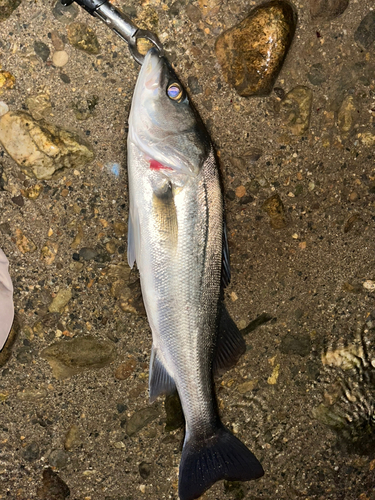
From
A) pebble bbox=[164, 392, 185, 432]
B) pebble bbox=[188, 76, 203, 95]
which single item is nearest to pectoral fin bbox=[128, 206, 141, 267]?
pebble bbox=[188, 76, 203, 95]

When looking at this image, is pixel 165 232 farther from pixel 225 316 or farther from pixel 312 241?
pixel 312 241

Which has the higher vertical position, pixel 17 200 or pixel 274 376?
pixel 17 200

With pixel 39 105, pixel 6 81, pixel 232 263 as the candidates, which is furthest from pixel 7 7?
pixel 232 263

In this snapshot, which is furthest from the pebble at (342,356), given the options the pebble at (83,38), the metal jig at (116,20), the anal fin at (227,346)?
the pebble at (83,38)

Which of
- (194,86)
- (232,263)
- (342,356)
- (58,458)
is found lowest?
(58,458)

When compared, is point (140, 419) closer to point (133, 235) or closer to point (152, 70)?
point (133, 235)

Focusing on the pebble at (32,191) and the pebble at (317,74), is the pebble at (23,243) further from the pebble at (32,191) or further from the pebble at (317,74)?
the pebble at (317,74)

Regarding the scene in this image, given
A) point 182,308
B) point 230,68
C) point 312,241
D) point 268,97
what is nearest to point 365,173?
point 312,241

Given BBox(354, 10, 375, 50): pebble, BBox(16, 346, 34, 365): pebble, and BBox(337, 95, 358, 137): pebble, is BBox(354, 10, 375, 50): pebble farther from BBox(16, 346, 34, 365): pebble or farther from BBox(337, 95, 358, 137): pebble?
BBox(16, 346, 34, 365): pebble
